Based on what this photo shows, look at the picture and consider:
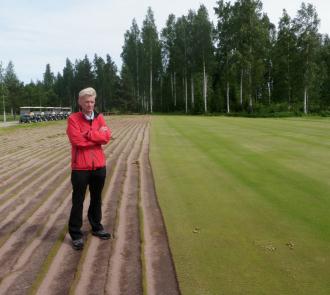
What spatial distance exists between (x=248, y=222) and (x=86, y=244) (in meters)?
2.33

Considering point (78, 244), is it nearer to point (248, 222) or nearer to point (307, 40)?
point (248, 222)

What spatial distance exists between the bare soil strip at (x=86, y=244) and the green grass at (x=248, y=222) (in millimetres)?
298

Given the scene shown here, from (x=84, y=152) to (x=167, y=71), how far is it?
77.9 metres

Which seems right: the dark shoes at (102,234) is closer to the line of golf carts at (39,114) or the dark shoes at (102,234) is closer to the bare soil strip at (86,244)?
the bare soil strip at (86,244)

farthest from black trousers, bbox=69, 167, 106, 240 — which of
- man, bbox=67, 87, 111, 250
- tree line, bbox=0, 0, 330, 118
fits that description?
tree line, bbox=0, 0, 330, 118

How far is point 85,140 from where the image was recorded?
533cm

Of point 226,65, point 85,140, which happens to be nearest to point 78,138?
point 85,140

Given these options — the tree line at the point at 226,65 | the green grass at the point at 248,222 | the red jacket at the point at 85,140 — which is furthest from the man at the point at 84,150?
the tree line at the point at 226,65

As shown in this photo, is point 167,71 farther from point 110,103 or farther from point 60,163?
point 60,163

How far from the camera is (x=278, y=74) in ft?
214

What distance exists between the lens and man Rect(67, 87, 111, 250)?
17.5ft

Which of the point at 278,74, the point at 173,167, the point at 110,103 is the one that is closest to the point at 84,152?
the point at 173,167

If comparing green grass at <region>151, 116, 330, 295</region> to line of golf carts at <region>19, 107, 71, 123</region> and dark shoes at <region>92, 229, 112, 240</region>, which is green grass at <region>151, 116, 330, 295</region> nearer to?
dark shoes at <region>92, 229, 112, 240</region>

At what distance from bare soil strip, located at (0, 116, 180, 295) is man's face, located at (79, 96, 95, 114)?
178 cm
